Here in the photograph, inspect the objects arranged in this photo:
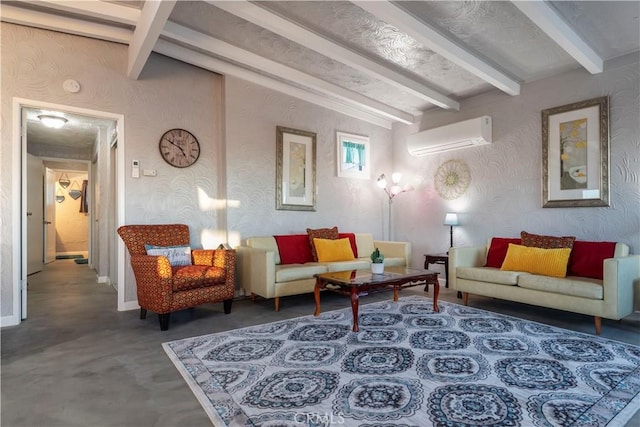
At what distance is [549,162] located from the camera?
403 centimetres

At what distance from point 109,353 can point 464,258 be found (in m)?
3.59

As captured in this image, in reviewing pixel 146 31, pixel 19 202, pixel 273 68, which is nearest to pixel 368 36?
pixel 273 68

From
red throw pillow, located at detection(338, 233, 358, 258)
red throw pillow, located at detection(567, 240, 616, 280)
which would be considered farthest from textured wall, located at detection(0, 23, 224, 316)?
red throw pillow, located at detection(567, 240, 616, 280)

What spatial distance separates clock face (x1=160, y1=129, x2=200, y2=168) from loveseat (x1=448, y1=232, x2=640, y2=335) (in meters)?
3.27

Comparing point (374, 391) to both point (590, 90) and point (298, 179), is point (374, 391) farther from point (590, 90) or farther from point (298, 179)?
point (590, 90)

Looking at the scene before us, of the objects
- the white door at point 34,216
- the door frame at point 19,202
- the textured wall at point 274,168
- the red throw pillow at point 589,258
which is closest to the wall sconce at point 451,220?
the textured wall at point 274,168

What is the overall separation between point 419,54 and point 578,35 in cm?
140

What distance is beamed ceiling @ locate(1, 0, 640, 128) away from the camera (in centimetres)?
291

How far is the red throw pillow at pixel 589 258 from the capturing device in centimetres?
332

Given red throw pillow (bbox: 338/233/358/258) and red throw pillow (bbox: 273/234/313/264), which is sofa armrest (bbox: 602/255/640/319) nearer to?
red throw pillow (bbox: 338/233/358/258)

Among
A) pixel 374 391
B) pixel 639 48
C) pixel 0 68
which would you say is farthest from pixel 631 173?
pixel 0 68

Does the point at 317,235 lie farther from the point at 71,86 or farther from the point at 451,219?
the point at 71,86

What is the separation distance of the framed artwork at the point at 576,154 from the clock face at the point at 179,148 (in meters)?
4.13

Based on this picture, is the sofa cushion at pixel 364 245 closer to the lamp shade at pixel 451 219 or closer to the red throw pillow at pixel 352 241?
the red throw pillow at pixel 352 241
